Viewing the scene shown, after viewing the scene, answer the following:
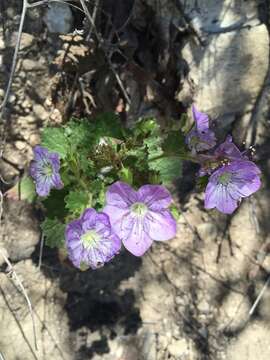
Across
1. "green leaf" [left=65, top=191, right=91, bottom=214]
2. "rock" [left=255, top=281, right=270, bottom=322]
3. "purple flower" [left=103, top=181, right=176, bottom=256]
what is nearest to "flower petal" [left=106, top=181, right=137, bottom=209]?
"purple flower" [left=103, top=181, right=176, bottom=256]

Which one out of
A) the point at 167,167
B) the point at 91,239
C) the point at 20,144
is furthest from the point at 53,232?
the point at 20,144

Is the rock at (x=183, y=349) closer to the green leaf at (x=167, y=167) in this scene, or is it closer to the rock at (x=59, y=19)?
the green leaf at (x=167, y=167)

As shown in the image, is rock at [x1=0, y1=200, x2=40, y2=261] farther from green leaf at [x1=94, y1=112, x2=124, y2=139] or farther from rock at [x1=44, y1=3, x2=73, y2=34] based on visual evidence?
rock at [x1=44, y1=3, x2=73, y2=34]

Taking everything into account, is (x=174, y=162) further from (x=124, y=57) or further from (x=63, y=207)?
(x=124, y=57)

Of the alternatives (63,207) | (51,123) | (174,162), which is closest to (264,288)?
(174,162)

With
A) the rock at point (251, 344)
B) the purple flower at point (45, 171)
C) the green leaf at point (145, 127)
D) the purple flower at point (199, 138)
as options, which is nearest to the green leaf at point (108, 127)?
the green leaf at point (145, 127)

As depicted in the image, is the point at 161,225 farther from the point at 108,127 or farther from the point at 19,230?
the point at 19,230
